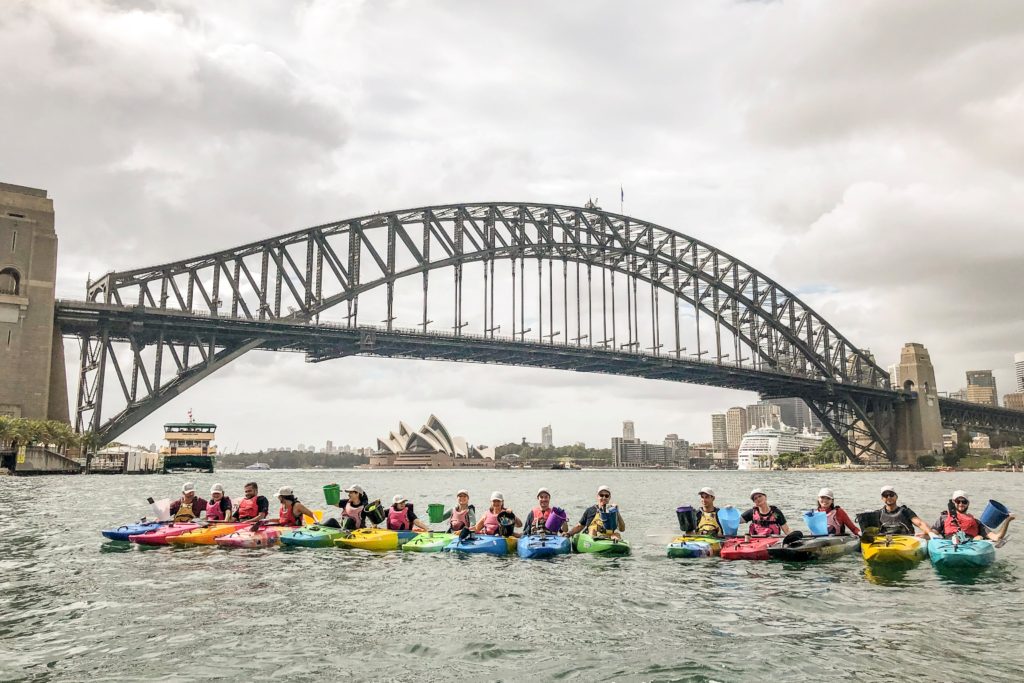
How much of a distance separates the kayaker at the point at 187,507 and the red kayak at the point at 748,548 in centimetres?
1499

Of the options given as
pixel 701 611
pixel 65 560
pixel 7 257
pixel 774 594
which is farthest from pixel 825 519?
pixel 7 257

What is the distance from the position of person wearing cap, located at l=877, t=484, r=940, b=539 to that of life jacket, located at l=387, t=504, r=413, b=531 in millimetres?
12709

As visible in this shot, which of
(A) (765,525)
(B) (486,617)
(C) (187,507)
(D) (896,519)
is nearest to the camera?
(B) (486,617)

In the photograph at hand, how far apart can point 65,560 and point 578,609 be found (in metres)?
13.3

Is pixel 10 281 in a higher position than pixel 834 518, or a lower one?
higher

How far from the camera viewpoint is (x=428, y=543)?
70.0ft

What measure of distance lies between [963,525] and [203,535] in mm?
19817

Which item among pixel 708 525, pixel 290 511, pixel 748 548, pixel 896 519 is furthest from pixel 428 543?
pixel 896 519

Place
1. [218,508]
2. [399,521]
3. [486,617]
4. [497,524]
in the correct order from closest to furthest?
[486,617], [497,524], [399,521], [218,508]

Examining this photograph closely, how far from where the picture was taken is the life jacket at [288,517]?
23.8m

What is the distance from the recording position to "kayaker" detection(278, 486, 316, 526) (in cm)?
2378

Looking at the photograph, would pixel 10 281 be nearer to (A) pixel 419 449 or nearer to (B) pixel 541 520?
(B) pixel 541 520

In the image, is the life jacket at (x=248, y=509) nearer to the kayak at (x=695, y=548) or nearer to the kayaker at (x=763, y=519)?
the kayak at (x=695, y=548)

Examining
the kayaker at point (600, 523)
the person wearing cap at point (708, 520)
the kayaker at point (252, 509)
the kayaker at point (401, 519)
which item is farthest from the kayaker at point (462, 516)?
the person wearing cap at point (708, 520)
